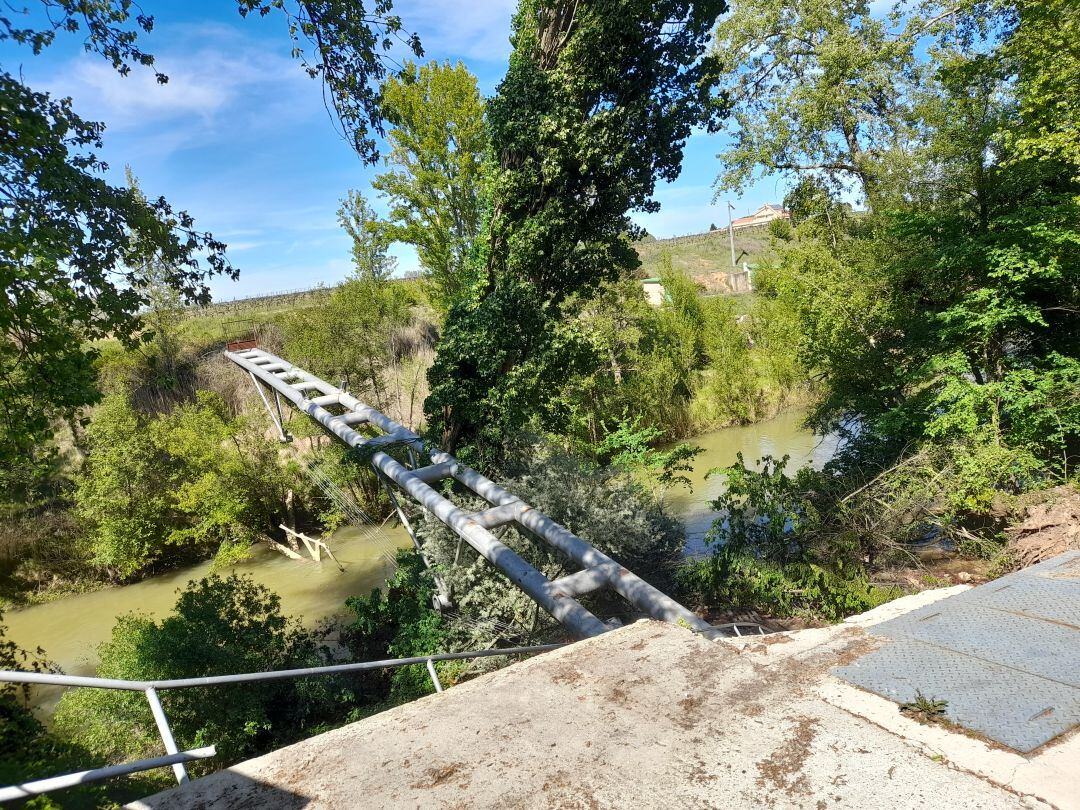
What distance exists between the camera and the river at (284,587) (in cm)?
1356

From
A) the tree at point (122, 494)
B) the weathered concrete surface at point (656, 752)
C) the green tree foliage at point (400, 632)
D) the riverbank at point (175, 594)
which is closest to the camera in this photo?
the weathered concrete surface at point (656, 752)

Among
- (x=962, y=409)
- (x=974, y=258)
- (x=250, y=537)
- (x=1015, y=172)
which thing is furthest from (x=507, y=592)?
(x=250, y=537)

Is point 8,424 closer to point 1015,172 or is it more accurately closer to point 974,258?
point 974,258

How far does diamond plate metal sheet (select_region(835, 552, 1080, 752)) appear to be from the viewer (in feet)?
7.30

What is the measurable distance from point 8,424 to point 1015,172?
13.8 meters

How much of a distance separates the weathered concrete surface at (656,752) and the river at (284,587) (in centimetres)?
1005

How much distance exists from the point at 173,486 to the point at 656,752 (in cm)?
1834

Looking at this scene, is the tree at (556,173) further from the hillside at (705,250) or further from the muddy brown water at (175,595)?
the hillside at (705,250)

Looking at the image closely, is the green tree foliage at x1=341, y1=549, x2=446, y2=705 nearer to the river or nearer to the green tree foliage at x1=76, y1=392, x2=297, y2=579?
the river

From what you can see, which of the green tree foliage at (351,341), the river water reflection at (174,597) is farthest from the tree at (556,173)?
the green tree foliage at (351,341)

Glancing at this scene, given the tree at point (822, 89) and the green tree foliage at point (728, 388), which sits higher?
the tree at point (822, 89)

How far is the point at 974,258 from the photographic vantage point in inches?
378

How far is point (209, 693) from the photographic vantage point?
7441mm

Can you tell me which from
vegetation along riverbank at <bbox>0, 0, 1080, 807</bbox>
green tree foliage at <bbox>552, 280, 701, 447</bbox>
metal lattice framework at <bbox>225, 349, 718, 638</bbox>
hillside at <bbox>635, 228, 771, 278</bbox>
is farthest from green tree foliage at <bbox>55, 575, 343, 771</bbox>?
hillside at <bbox>635, 228, 771, 278</bbox>
